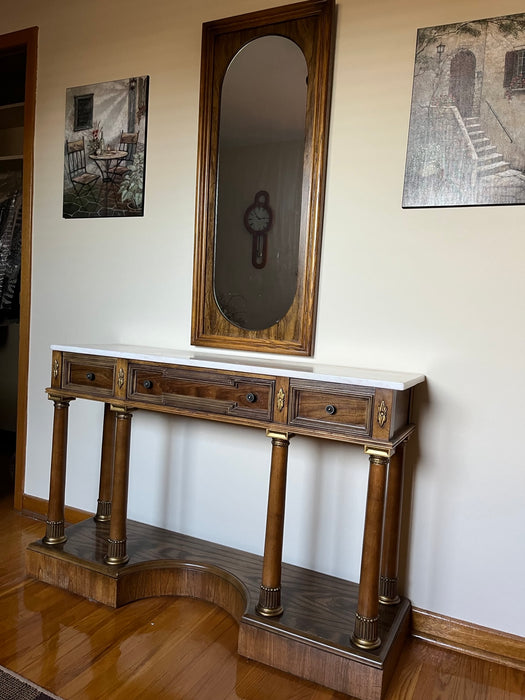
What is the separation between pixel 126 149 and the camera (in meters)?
2.52

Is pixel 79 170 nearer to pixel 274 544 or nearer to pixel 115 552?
pixel 115 552

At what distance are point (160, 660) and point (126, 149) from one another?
2.09 metres

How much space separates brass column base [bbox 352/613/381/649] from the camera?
1692mm

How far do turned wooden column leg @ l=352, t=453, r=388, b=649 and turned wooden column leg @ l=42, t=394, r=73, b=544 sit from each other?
1.26m

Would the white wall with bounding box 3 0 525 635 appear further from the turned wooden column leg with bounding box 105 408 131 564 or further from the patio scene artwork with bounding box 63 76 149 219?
the turned wooden column leg with bounding box 105 408 131 564

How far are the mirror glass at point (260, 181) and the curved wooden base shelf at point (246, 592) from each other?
3.20 feet

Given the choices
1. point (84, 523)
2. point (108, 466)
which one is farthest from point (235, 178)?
point (84, 523)

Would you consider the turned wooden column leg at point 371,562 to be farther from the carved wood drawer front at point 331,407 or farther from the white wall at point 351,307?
the white wall at point 351,307

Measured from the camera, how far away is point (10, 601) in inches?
81.8

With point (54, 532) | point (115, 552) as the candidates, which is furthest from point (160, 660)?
point (54, 532)

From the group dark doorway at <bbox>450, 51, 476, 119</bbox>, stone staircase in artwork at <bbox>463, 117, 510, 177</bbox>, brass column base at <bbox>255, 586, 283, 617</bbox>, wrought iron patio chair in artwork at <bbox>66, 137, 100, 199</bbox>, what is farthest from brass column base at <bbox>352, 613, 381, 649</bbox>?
wrought iron patio chair in artwork at <bbox>66, 137, 100, 199</bbox>

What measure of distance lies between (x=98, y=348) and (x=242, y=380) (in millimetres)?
646

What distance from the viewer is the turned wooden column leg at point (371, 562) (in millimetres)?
1667

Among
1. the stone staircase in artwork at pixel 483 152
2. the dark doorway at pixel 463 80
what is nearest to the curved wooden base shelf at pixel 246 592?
the stone staircase in artwork at pixel 483 152
